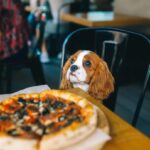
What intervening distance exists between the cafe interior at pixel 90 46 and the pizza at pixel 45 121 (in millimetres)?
106

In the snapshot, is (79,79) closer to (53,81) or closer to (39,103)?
(39,103)

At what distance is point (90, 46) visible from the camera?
3.15m

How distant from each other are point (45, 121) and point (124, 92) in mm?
2402

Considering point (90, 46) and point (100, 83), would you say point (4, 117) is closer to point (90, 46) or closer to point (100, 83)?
point (100, 83)

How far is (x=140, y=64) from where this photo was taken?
315 cm

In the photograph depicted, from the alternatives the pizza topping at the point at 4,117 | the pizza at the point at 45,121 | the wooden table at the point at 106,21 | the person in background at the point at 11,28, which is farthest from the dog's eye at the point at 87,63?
the wooden table at the point at 106,21

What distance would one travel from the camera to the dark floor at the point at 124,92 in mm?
2439

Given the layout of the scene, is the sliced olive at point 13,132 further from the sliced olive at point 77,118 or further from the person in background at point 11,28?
the person in background at point 11,28

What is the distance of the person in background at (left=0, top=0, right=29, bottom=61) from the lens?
6.20ft

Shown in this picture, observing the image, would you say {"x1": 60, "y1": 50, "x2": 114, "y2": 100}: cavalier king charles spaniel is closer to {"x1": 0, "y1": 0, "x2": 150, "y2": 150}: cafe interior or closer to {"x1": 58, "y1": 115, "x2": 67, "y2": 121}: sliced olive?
{"x1": 0, "y1": 0, "x2": 150, "y2": 150}: cafe interior

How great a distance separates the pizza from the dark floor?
1495 mm

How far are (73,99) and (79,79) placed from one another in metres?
0.24

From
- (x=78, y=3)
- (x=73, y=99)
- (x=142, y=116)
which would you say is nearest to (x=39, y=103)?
(x=73, y=99)

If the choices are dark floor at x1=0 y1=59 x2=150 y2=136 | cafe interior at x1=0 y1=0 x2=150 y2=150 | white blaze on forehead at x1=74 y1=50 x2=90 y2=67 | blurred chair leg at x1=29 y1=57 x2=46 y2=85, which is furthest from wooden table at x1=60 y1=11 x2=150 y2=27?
white blaze on forehead at x1=74 y1=50 x2=90 y2=67
